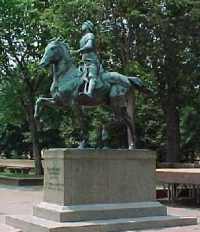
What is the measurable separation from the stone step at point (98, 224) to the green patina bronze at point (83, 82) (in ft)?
7.56

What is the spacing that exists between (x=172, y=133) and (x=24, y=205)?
14.0 m

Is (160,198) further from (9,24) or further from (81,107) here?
(9,24)

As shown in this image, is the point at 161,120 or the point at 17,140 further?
the point at 17,140

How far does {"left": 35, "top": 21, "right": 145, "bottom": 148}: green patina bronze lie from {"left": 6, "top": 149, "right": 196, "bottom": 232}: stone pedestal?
1.08 metres

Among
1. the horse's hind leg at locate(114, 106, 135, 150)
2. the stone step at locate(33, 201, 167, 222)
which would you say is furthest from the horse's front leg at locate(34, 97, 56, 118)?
the stone step at locate(33, 201, 167, 222)

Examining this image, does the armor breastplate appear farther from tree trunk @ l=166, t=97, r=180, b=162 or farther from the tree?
the tree

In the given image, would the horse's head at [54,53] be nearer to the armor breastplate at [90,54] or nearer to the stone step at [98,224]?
the armor breastplate at [90,54]

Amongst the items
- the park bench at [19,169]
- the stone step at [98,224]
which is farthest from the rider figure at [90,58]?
the park bench at [19,169]

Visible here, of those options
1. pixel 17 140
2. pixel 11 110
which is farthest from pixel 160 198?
pixel 17 140

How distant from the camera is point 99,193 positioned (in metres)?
14.4

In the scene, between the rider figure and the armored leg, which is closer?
the armored leg

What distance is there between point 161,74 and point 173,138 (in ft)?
11.4

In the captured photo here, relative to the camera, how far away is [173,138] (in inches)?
1286

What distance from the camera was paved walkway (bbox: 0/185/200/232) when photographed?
630 inches
